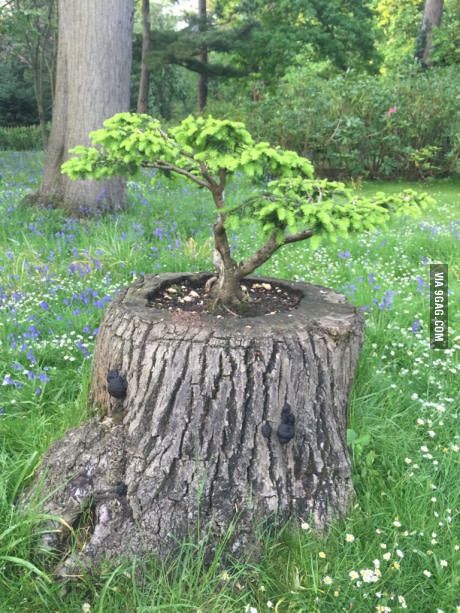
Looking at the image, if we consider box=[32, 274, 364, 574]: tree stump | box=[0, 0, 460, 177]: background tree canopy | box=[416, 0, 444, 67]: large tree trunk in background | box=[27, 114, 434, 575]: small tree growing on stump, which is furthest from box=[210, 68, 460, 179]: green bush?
box=[32, 274, 364, 574]: tree stump

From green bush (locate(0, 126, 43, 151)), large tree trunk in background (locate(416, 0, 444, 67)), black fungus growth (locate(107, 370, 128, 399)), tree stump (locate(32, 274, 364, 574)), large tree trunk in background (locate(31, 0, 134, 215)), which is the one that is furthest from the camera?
large tree trunk in background (locate(416, 0, 444, 67))

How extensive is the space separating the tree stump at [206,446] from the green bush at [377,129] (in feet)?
32.5

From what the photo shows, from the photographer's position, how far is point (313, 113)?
11766 mm

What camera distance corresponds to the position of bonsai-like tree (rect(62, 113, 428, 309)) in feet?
6.81

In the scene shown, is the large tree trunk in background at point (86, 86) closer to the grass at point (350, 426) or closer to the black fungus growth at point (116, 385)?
the grass at point (350, 426)

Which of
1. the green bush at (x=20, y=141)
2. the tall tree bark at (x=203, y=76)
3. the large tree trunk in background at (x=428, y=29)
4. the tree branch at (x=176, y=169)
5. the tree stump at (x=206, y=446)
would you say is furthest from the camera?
the tall tree bark at (x=203, y=76)

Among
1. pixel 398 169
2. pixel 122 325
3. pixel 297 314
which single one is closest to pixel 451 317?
pixel 297 314

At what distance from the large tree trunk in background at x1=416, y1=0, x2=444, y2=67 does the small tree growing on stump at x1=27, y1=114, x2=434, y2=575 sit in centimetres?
1920

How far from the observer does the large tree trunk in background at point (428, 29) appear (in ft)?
60.7

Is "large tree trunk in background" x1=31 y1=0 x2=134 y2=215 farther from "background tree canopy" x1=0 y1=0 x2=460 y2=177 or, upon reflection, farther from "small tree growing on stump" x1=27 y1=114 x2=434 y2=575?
"small tree growing on stump" x1=27 y1=114 x2=434 y2=575

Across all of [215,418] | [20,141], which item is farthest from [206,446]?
[20,141]

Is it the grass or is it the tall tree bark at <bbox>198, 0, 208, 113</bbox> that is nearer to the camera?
the grass

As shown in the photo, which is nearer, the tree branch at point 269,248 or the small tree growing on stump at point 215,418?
the small tree growing on stump at point 215,418

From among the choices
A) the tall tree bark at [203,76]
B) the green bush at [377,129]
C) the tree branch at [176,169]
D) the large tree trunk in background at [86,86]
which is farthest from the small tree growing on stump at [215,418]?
the tall tree bark at [203,76]
